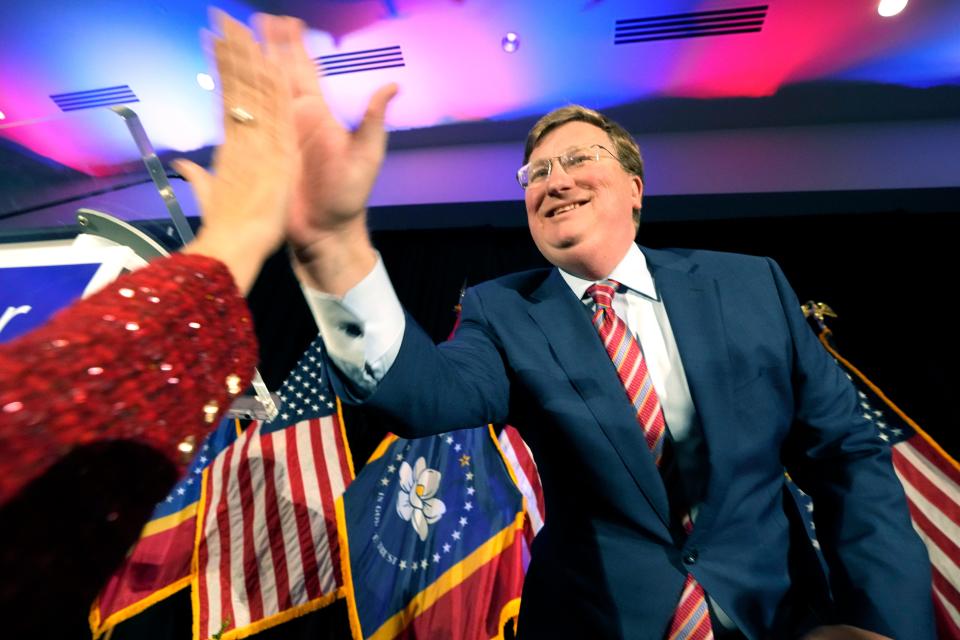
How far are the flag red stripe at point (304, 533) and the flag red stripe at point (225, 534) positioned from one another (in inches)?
15.2

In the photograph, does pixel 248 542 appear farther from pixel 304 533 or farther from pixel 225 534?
pixel 304 533

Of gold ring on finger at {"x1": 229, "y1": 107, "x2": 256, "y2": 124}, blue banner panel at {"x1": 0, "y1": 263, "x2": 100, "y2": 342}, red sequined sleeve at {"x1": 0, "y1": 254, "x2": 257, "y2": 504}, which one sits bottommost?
red sequined sleeve at {"x1": 0, "y1": 254, "x2": 257, "y2": 504}

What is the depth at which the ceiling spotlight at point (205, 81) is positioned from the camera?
312 centimetres

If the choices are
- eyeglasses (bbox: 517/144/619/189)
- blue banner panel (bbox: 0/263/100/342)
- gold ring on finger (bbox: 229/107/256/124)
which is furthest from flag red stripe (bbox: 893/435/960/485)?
blue banner panel (bbox: 0/263/100/342)

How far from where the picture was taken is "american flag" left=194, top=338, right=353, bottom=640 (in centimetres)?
245

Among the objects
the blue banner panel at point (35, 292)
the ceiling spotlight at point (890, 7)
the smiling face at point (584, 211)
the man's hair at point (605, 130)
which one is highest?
the ceiling spotlight at point (890, 7)

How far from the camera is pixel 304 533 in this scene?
102 inches

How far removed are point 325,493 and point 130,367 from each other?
2733mm

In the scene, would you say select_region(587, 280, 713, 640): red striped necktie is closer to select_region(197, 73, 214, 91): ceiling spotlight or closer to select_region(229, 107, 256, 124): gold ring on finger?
select_region(229, 107, 256, 124): gold ring on finger

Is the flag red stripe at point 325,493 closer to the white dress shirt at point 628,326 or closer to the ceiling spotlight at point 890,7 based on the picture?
the white dress shirt at point 628,326

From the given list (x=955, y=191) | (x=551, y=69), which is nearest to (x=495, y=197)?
(x=551, y=69)

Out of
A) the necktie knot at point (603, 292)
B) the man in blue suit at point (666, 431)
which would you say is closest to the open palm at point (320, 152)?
the man in blue suit at point (666, 431)

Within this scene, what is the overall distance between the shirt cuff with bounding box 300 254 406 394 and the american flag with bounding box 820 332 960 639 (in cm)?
237

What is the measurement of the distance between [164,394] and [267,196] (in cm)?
21
